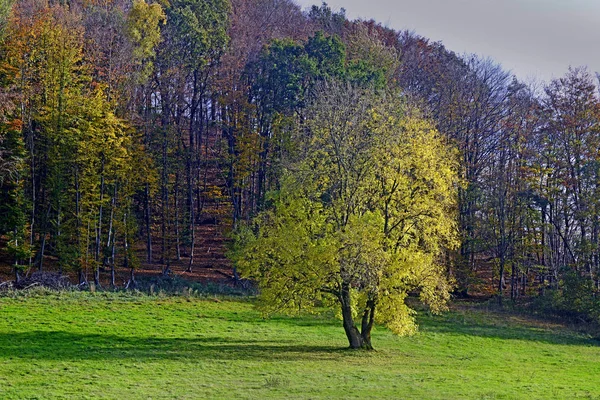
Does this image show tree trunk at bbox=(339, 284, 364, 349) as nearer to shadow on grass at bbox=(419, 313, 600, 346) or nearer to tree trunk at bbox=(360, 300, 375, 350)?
tree trunk at bbox=(360, 300, 375, 350)

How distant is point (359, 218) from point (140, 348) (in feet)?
32.8

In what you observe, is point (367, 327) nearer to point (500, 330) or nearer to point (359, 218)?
point (359, 218)

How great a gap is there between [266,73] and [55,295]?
2429 centimetres

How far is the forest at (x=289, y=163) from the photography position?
25.3 metres

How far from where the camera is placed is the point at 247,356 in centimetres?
2383

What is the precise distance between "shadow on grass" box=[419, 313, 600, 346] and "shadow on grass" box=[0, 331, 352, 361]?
10.7 metres

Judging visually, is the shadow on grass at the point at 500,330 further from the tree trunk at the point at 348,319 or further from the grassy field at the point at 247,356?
the tree trunk at the point at 348,319

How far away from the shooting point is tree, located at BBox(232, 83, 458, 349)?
956 inches

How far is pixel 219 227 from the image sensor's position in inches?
2174

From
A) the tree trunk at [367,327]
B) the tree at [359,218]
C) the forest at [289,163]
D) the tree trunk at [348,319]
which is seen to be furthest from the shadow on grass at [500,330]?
the tree at [359,218]

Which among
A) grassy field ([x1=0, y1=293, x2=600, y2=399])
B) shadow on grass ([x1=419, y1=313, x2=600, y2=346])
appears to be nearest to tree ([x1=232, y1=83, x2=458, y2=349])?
grassy field ([x1=0, y1=293, x2=600, y2=399])

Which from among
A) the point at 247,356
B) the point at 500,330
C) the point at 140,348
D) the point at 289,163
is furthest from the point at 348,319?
the point at 500,330

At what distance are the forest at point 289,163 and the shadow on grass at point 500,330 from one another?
254cm

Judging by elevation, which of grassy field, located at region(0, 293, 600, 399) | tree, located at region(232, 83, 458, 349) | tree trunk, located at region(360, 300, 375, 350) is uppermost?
tree, located at region(232, 83, 458, 349)
